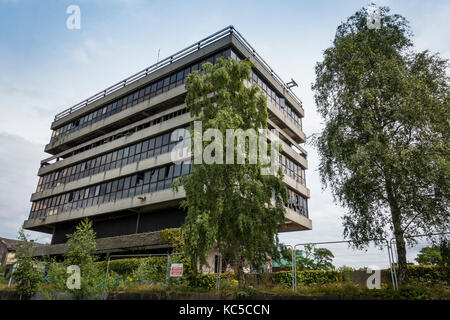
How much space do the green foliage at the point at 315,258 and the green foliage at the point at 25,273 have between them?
500 inches

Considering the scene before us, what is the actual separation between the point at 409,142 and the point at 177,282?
11440 millimetres

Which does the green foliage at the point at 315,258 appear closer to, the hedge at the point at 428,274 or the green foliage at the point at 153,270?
the hedge at the point at 428,274

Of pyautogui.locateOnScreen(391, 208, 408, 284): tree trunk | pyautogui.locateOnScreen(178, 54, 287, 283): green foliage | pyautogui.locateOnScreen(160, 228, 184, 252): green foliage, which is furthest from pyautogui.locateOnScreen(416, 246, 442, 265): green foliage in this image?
pyautogui.locateOnScreen(160, 228, 184, 252): green foliage

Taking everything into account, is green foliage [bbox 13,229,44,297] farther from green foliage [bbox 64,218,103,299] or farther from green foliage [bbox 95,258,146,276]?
green foliage [bbox 95,258,146,276]

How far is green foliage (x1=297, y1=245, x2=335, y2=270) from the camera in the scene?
11.6m

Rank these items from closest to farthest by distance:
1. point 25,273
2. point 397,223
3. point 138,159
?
point 397,223 < point 25,273 < point 138,159

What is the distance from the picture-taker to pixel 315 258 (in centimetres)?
1229

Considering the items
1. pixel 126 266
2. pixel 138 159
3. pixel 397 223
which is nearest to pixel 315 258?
pixel 397 223

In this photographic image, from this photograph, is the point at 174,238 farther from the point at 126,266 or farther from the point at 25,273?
the point at 25,273

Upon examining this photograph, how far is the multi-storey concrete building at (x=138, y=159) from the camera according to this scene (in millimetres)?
26047

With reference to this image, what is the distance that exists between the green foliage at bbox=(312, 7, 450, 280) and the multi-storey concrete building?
11140mm

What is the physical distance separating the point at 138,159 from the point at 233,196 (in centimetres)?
1864

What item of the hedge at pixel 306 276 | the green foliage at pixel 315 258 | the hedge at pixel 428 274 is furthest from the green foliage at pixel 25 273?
the hedge at pixel 428 274
